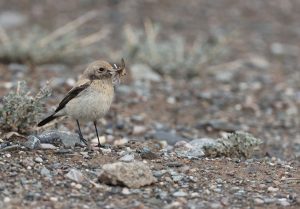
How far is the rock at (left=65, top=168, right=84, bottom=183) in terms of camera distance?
5.55 meters

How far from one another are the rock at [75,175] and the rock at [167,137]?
2.49 meters

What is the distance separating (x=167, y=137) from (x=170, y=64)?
3358 millimetres

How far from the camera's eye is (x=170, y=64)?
11.4 metres

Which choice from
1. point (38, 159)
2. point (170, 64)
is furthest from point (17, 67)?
point (38, 159)

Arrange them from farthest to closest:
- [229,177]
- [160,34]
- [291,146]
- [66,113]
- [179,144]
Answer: [160,34]
[291,146]
[179,144]
[66,113]
[229,177]

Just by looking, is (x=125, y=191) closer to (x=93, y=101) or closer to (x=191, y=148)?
(x=93, y=101)

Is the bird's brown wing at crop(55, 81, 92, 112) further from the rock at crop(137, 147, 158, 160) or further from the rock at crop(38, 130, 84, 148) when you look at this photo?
the rock at crop(137, 147, 158, 160)

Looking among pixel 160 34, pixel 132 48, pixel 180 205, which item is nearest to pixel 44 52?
pixel 132 48

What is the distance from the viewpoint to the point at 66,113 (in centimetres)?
693

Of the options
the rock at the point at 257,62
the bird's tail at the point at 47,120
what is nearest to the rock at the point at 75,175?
the bird's tail at the point at 47,120

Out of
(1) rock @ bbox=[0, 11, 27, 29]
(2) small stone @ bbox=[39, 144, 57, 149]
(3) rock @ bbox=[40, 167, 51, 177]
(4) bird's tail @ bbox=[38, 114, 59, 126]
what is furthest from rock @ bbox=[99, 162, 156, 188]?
(1) rock @ bbox=[0, 11, 27, 29]

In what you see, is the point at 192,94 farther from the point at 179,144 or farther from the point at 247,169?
the point at 247,169

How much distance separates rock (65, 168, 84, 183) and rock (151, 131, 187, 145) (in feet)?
8.17

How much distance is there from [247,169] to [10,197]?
2.33 meters
